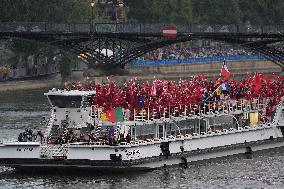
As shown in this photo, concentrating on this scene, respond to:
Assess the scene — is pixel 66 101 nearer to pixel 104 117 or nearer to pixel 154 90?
pixel 104 117

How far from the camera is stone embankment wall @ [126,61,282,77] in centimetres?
18638

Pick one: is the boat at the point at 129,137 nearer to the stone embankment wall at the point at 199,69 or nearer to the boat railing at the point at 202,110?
the boat railing at the point at 202,110

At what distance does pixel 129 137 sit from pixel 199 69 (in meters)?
104

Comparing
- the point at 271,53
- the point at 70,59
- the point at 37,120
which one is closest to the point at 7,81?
the point at 70,59

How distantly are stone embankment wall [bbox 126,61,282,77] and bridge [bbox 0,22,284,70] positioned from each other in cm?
2020

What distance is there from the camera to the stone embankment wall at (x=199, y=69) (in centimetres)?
18638

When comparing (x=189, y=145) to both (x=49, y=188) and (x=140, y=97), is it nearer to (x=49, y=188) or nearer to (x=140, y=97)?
(x=140, y=97)

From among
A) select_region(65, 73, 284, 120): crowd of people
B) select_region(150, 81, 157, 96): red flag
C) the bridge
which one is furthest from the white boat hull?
the bridge

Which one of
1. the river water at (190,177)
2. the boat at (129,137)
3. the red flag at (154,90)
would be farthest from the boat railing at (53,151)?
the red flag at (154,90)

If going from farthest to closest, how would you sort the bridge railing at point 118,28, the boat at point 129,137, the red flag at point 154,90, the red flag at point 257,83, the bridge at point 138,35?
the bridge railing at point 118,28
the bridge at point 138,35
the red flag at point 257,83
the red flag at point 154,90
the boat at point 129,137

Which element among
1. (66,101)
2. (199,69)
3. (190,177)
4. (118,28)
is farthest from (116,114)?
(199,69)

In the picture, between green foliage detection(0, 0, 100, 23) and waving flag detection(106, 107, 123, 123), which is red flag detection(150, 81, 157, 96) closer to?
waving flag detection(106, 107, 123, 123)

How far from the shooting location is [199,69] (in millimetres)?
192250

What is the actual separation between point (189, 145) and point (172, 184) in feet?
23.3
